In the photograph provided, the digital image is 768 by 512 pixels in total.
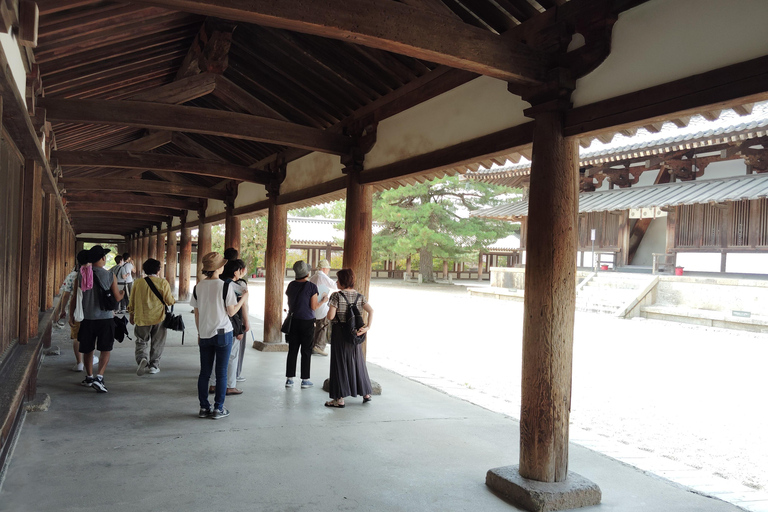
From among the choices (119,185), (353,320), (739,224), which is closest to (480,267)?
(739,224)

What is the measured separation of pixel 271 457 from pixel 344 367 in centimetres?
160

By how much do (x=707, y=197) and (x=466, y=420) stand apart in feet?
36.9

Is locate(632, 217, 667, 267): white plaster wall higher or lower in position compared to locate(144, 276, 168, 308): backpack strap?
higher

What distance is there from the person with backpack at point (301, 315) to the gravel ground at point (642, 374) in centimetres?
224

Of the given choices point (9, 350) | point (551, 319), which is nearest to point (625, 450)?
point (551, 319)

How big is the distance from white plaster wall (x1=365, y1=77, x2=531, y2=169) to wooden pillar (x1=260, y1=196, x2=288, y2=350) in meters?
3.22

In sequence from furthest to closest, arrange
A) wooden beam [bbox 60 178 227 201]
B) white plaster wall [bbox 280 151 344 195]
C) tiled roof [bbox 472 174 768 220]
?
tiled roof [bbox 472 174 768 220], wooden beam [bbox 60 178 227 201], white plaster wall [bbox 280 151 344 195]

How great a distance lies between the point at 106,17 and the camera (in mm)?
4824

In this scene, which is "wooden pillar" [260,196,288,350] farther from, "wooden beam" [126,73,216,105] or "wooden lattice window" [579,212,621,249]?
"wooden lattice window" [579,212,621,249]

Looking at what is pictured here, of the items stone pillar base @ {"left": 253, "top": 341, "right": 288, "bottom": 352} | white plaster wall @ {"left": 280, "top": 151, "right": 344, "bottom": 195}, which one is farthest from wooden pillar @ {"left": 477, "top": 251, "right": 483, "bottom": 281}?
stone pillar base @ {"left": 253, "top": 341, "right": 288, "bottom": 352}

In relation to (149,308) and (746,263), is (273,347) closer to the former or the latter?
(149,308)

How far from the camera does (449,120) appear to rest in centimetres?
528

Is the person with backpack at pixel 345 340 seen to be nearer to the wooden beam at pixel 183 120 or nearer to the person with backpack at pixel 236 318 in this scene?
the person with backpack at pixel 236 318

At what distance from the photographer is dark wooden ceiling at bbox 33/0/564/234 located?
470 centimetres
